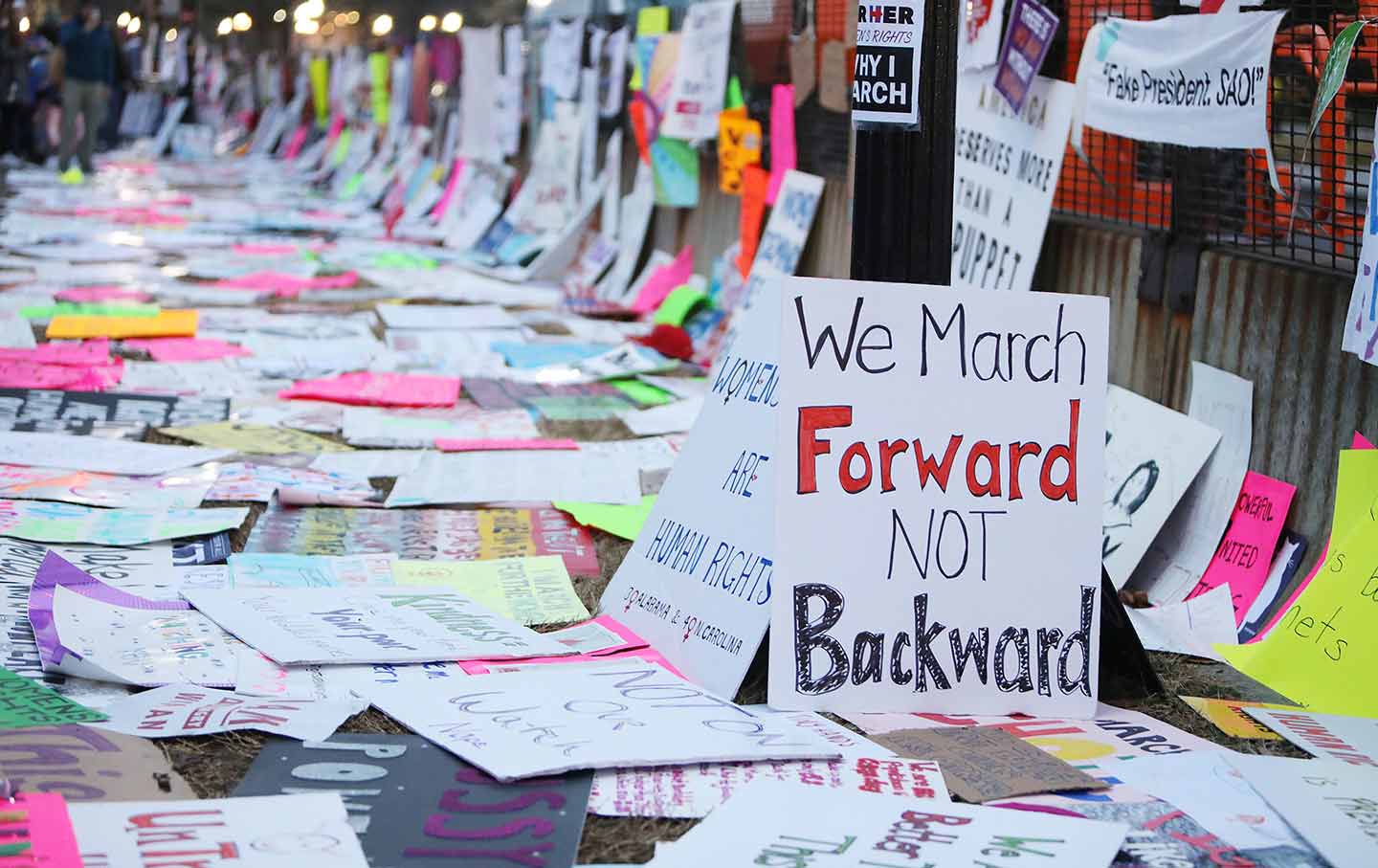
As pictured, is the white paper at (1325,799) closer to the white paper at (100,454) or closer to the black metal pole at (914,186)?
the black metal pole at (914,186)

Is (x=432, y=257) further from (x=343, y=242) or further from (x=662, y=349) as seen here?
(x=662, y=349)

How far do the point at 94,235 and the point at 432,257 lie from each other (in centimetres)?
283

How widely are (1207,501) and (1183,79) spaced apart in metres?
1.20

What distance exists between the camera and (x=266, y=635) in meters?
3.67

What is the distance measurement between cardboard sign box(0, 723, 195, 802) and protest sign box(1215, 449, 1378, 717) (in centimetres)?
234

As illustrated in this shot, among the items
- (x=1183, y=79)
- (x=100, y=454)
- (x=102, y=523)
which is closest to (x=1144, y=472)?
(x=1183, y=79)

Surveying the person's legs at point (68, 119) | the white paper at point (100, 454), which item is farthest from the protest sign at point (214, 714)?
the person's legs at point (68, 119)

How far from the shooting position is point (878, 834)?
8.96ft

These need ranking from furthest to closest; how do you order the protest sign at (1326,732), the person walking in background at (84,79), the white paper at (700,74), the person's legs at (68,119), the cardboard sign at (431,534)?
1. the person's legs at (68,119)
2. the person walking in background at (84,79)
3. the white paper at (700,74)
4. the cardboard sign at (431,534)
5. the protest sign at (1326,732)

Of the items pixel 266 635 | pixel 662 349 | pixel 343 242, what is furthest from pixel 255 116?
pixel 266 635

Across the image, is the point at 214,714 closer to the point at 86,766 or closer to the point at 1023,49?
the point at 86,766

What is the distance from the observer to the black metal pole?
12.0 ft

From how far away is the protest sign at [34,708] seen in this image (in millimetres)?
3105

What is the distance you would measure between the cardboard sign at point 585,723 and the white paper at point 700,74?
5980 millimetres
